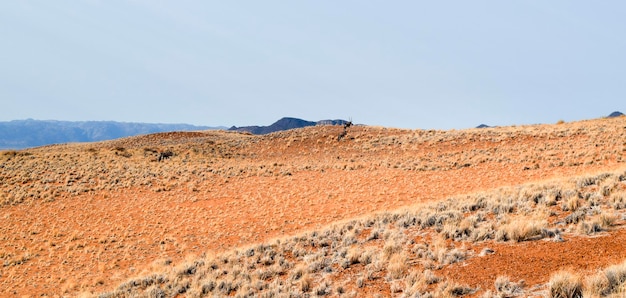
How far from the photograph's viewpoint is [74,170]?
33.4m

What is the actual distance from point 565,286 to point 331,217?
13119 millimetres

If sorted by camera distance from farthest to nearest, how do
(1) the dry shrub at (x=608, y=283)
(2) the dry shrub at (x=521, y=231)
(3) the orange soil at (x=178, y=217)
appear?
1. (3) the orange soil at (x=178, y=217)
2. (2) the dry shrub at (x=521, y=231)
3. (1) the dry shrub at (x=608, y=283)

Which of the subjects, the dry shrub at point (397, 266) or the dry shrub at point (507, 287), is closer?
the dry shrub at point (507, 287)

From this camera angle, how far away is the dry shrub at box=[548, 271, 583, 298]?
5488mm

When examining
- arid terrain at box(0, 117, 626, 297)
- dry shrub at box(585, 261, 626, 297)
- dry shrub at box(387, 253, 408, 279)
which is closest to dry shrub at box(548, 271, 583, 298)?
arid terrain at box(0, 117, 626, 297)

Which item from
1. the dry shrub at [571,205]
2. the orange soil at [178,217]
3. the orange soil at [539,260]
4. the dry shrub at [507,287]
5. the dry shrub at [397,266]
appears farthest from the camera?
the orange soil at [178,217]

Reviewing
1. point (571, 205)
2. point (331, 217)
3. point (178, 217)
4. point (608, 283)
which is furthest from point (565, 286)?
point (178, 217)

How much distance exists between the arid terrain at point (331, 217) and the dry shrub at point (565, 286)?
30 millimetres

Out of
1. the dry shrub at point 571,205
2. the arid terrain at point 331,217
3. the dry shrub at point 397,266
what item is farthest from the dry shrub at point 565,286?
the dry shrub at point 571,205

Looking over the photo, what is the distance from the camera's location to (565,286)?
5.59m

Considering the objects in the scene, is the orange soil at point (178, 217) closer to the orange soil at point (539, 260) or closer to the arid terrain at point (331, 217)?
the arid terrain at point (331, 217)

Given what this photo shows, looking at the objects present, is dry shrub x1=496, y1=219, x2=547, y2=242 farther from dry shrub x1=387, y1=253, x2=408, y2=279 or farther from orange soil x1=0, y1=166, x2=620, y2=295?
orange soil x1=0, y1=166, x2=620, y2=295

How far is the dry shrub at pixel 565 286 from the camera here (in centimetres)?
549

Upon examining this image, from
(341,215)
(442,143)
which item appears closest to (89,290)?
A: (341,215)
